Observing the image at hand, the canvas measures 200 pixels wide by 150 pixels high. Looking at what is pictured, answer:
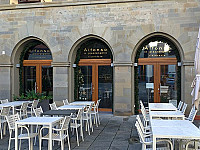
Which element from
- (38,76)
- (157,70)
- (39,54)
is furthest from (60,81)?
(157,70)

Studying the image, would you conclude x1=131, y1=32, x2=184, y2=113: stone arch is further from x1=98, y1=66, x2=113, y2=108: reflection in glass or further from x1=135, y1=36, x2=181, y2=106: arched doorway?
x1=98, y1=66, x2=113, y2=108: reflection in glass

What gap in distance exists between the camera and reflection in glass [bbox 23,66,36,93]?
14133mm

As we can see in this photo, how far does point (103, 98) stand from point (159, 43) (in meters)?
3.95

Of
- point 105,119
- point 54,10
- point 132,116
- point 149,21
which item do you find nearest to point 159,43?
point 149,21

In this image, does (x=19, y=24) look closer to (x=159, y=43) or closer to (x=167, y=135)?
(x=159, y=43)

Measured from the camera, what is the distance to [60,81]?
41.0 ft

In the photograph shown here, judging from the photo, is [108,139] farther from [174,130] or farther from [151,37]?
[151,37]

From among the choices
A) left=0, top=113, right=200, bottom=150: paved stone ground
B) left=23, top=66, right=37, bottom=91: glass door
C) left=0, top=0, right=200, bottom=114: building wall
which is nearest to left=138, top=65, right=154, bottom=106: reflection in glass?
left=0, top=0, right=200, bottom=114: building wall

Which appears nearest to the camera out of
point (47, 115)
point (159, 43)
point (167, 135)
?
point (167, 135)

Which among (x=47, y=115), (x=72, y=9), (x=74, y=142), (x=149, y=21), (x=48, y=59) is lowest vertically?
(x=74, y=142)

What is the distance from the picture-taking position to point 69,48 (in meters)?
12.4

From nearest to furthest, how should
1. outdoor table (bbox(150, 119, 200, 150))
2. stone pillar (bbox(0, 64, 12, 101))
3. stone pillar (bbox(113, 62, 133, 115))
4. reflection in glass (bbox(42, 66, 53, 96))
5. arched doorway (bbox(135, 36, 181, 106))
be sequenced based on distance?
outdoor table (bbox(150, 119, 200, 150)) < stone pillar (bbox(113, 62, 133, 115)) < arched doorway (bbox(135, 36, 181, 106)) < stone pillar (bbox(0, 64, 12, 101)) < reflection in glass (bbox(42, 66, 53, 96))

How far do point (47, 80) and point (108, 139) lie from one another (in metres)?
7.05

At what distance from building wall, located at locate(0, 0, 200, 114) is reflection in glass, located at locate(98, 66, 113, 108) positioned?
110cm
